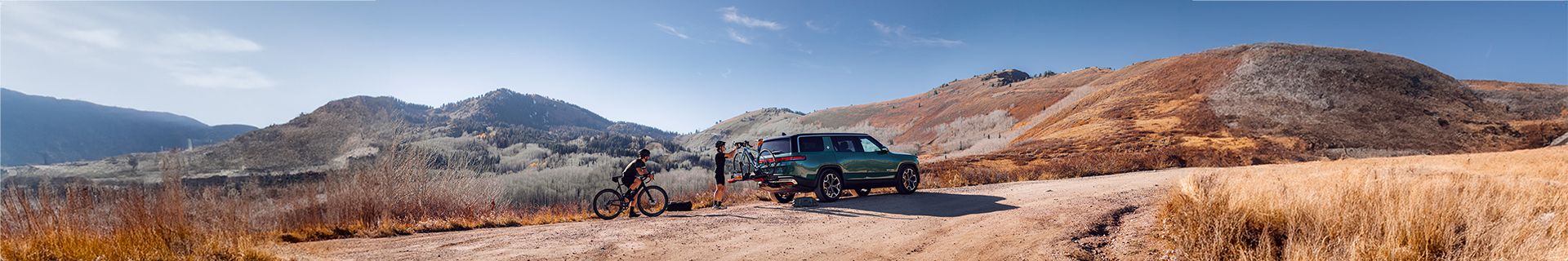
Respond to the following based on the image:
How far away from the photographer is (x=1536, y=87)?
4847cm

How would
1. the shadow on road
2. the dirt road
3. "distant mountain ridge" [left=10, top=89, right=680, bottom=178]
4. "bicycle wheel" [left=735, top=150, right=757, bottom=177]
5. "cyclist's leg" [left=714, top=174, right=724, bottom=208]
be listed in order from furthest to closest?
"distant mountain ridge" [left=10, top=89, right=680, bottom=178] < "bicycle wheel" [left=735, top=150, right=757, bottom=177] < "cyclist's leg" [left=714, top=174, right=724, bottom=208] < the shadow on road < the dirt road

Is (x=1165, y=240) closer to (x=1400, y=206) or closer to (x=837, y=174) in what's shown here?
(x=1400, y=206)

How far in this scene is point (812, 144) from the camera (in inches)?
517

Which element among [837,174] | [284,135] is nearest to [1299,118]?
[837,174]

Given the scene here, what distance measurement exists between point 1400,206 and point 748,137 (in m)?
96.1

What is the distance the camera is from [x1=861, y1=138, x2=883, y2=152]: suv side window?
1431 centimetres

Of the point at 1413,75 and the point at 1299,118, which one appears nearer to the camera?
the point at 1299,118

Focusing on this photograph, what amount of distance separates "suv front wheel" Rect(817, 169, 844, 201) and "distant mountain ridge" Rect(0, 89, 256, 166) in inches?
5133

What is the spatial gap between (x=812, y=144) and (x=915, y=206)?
267 cm

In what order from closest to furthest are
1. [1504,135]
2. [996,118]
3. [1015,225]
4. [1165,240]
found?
[1165,240], [1015,225], [1504,135], [996,118]

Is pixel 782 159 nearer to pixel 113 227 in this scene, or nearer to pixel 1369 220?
pixel 1369 220

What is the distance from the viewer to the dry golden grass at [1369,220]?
4504 mm

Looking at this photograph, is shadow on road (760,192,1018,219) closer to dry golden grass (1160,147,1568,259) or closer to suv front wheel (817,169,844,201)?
suv front wheel (817,169,844,201)

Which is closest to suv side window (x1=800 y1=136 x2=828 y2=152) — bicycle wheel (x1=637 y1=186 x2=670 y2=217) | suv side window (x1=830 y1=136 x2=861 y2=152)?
suv side window (x1=830 y1=136 x2=861 y2=152)
